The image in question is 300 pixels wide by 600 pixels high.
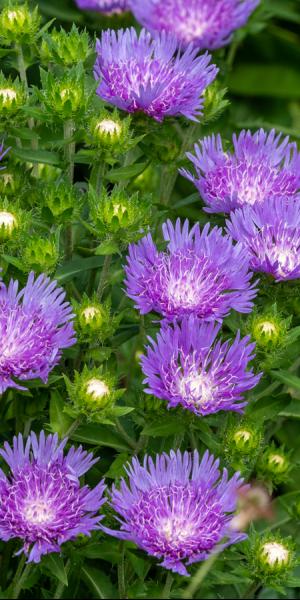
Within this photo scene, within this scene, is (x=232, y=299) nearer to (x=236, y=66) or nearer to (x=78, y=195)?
(x=78, y=195)

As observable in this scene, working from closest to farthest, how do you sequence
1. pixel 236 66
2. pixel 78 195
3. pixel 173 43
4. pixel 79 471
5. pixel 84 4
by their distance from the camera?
pixel 79 471 → pixel 78 195 → pixel 173 43 → pixel 84 4 → pixel 236 66

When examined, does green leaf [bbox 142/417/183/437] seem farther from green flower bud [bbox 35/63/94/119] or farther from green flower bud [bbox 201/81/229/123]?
green flower bud [bbox 201/81/229/123]

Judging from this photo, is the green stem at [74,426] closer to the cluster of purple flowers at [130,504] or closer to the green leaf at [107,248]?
the cluster of purple flowers at [130,504]

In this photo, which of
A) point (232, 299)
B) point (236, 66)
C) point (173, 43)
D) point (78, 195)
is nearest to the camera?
point (232, 299)

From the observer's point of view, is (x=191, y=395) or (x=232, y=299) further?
(x=232, y=299)

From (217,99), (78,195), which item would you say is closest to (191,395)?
(78,195)

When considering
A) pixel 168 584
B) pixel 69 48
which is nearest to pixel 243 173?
pixel 69 48

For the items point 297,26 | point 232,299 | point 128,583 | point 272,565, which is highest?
point 297,26

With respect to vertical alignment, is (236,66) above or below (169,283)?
above
